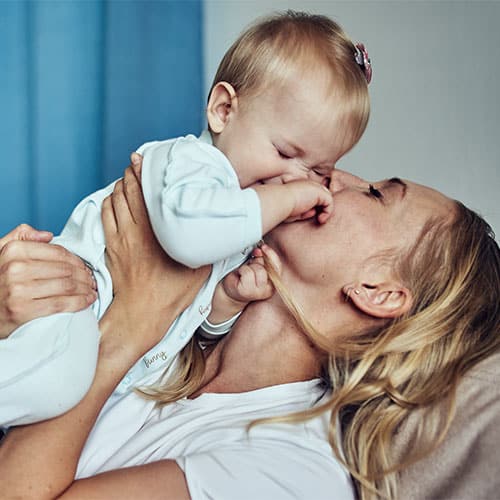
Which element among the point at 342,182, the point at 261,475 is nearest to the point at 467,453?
the point at 261,475

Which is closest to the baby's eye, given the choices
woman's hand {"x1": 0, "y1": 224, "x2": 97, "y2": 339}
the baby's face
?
the baby's face

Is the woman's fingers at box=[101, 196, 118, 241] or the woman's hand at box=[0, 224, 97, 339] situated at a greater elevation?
the woman's fingers at box=[101, 196, 118, 241]

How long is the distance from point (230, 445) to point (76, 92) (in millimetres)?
1554

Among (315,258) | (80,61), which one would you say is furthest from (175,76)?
(315,258)

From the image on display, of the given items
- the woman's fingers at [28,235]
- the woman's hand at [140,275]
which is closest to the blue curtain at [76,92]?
the woman's fingers at [28,235]

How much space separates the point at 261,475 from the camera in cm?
108

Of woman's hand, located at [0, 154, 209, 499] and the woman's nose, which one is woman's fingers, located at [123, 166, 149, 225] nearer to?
woman's hand, located at [0, 154, 209, 499]

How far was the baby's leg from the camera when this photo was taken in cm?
109

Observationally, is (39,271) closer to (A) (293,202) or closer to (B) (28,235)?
(B) (28,235)

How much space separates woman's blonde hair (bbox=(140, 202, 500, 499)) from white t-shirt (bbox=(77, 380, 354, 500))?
3cm

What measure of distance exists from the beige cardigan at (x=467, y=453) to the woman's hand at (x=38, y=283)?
1.79ft

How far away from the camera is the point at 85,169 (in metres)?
2.44

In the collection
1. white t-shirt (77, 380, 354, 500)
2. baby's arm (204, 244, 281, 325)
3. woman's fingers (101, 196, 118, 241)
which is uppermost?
woman's fingers (101, 196, 118, 241)

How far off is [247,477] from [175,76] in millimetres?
1722
